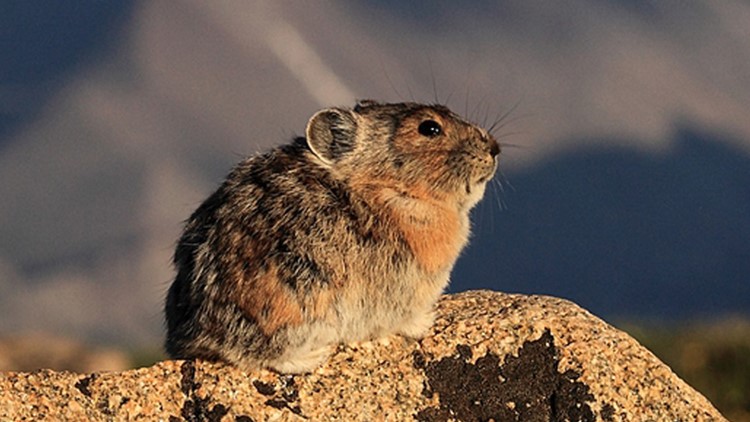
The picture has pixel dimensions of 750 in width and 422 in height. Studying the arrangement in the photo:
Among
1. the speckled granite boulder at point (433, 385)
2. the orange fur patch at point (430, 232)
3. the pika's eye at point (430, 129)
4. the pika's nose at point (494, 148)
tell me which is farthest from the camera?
the pika's nose at point (494, 148)

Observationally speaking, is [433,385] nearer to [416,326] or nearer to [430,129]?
[416,326]

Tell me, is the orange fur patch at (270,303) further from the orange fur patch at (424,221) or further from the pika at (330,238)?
the orange fur patch at (424,221)

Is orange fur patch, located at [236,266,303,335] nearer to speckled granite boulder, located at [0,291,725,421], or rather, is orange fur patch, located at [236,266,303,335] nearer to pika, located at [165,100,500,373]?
pika, located at [165,100,500,373]

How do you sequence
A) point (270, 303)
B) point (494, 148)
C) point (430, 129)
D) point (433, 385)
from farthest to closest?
point (494, 148) < point (430, 129) < point (433, 385) < point (270, 303)

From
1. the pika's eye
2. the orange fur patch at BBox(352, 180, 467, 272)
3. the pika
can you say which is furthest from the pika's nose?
the orange fur patch at BBox(352, 180, 467, 272)

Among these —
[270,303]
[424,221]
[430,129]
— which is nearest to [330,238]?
[270,303]

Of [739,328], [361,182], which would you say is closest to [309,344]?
[361,182]

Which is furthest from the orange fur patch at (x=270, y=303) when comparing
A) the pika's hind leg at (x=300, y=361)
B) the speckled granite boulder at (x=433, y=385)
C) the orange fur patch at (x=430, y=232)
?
the orange fur patch at (x=430, y=232)
